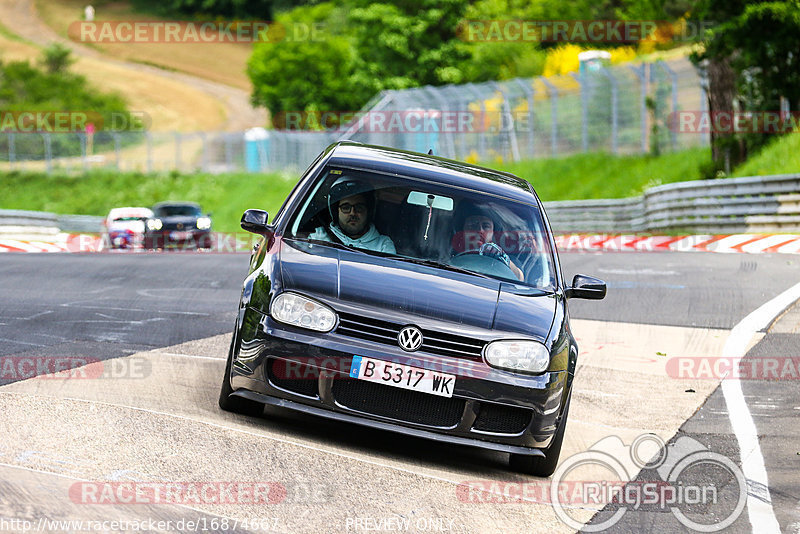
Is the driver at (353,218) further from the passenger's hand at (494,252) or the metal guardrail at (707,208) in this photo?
the metal guardrail at (707,208)

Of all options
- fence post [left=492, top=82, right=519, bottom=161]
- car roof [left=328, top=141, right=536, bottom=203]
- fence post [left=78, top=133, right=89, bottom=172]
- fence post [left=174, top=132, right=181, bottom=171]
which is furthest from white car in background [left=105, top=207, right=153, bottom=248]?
fence post [left=78, top=133, right=89, bottom=172]

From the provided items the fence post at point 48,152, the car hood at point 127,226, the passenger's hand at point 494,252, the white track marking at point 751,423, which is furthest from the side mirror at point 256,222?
the fence post at point 48,152

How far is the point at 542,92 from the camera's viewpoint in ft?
115

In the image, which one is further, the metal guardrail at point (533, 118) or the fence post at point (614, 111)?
the fence post at point (614, 111)

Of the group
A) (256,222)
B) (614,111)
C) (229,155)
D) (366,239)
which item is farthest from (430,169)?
(229,155)

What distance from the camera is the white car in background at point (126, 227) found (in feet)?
97.8

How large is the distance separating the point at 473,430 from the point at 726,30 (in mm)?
20928

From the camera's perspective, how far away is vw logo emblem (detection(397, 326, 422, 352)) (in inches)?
242

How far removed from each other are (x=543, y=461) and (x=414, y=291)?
Result: 1098 millimetres

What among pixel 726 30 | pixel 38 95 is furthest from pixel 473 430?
pixel 38 95

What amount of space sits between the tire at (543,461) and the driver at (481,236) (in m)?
1.07

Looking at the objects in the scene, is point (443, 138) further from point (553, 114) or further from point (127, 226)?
point (127, 226)

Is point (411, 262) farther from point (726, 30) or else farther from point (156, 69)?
point (156, 69)

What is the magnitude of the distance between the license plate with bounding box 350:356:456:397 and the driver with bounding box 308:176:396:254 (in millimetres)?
1161
